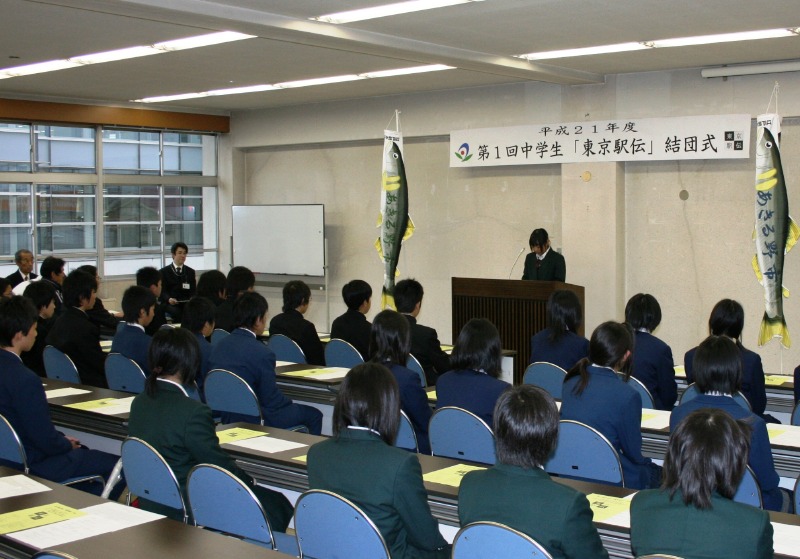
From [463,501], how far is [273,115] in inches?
364

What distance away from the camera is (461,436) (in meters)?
3.68

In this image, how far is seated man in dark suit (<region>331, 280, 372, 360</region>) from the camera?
5.96 metres

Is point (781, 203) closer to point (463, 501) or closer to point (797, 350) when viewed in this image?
point (797, 350)

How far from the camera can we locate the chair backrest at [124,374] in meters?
5.11

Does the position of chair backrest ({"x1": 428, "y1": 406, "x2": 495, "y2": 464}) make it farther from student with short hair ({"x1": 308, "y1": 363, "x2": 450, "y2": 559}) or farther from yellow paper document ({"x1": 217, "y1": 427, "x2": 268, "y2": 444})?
student with short hair ({"x1": 308, "y1": 363, "x2": 450, "y2": 559})

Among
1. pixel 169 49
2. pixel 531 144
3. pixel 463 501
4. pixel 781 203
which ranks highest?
pixel 169 49

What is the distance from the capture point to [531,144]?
28.8ft

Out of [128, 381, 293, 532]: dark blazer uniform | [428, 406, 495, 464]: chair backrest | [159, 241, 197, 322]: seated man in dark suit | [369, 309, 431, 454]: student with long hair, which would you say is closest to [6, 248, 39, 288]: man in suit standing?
[159, 241, 197, 322]: seated man in dark suit

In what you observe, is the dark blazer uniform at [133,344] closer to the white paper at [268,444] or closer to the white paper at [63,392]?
the white paper at [63,392]

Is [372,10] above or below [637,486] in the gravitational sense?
above

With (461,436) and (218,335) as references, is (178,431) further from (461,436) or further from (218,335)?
(218,335)

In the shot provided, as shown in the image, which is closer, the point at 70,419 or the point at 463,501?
the point at 463,501

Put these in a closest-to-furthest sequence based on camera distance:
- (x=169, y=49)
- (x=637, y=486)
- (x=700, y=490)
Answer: (x=700, y=490) < (x=637, y=486) < (x=169, y=49)

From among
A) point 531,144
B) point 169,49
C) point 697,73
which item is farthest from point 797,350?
point 169,49
